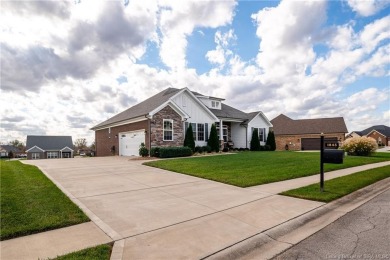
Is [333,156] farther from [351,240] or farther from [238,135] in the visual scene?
[238,135]

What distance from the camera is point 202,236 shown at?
13.7ft

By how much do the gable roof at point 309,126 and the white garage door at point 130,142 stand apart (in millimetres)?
31108

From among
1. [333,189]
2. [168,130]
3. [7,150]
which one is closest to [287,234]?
[333,189]

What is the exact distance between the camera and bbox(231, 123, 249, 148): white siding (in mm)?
28391

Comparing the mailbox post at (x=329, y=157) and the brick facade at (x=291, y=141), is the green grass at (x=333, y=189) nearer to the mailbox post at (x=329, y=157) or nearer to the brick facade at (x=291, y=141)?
the mailbox post at (x=329, y=157)

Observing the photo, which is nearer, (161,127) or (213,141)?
(161,127)

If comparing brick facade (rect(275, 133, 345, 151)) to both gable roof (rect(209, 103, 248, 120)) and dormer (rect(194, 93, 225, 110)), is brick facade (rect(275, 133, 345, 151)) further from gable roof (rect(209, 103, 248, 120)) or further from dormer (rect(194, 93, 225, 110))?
dormer (rect(194, 93, 225, 110))

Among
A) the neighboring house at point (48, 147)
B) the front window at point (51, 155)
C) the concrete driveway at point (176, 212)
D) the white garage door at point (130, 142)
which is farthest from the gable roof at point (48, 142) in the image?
the concrete driveway at point (176, 212)

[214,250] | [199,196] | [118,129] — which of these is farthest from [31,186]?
[118,129]

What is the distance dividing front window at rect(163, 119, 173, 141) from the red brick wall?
5.12 ft

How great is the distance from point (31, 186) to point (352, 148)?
23396 millimetres

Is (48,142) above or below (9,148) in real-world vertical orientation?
above

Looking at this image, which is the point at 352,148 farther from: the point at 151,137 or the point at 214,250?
the point at 214,250

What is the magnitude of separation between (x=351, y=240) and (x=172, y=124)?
56.2 ft
